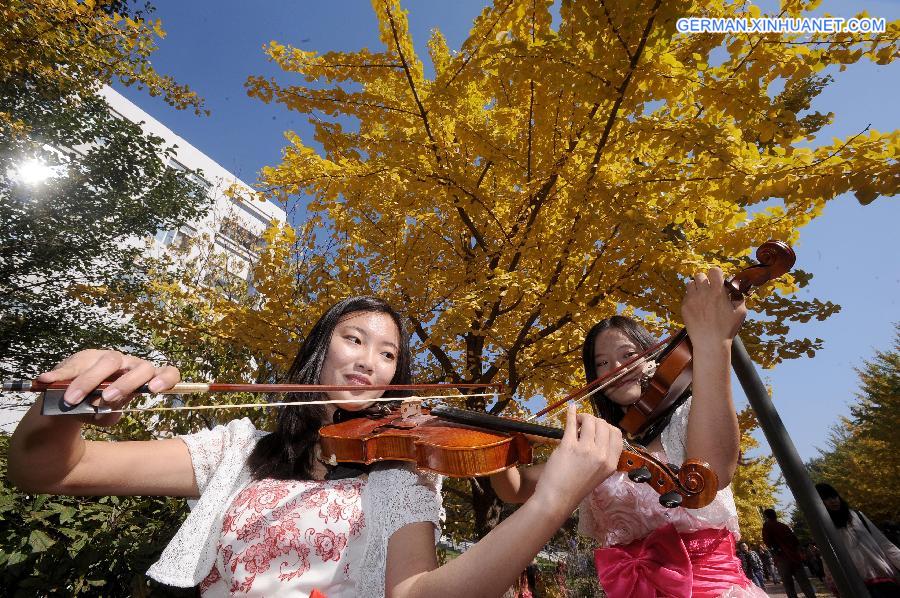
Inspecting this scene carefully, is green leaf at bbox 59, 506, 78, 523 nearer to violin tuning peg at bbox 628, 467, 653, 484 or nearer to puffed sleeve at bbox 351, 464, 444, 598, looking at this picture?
puffed sleeve at bbox 351, 464, 444, 598

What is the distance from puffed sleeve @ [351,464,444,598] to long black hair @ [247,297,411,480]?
32 cm

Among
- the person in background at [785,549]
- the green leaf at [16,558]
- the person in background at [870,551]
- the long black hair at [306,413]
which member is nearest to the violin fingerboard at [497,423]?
the long black hair at [306,413]

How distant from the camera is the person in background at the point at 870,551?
4.03 m

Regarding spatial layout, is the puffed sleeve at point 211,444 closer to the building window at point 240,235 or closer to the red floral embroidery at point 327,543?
the red floral embroidery at point 327,543

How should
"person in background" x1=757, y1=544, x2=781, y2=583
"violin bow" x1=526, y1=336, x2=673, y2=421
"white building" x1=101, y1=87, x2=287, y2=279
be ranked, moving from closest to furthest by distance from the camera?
1. "violin bow" x1=526, y1=336, x2=673, y2=421
2. "person in background" x1=757, y1=544, x2=781, y2=583
3. "white building" x1=101, y1=87, x2=287, y2=279

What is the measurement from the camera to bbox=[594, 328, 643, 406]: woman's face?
6.40ft

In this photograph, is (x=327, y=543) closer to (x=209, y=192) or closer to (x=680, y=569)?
(x=680, y=569)

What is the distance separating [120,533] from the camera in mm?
3143

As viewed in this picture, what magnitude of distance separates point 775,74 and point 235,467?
347 centimetres

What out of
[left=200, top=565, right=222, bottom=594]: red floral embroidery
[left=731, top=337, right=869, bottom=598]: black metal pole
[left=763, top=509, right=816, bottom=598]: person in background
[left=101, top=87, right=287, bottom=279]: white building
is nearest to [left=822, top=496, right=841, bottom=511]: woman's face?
[left=763, top=509, right=816, bottom=598]: person in background

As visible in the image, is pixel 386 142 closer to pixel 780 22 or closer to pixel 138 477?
pixel 780 22

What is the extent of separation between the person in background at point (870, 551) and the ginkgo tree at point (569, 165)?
2349 millimetres

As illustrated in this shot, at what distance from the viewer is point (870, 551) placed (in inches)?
166

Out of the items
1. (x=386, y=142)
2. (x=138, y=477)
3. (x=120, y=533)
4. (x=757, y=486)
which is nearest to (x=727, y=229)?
(x=386, y=142)
